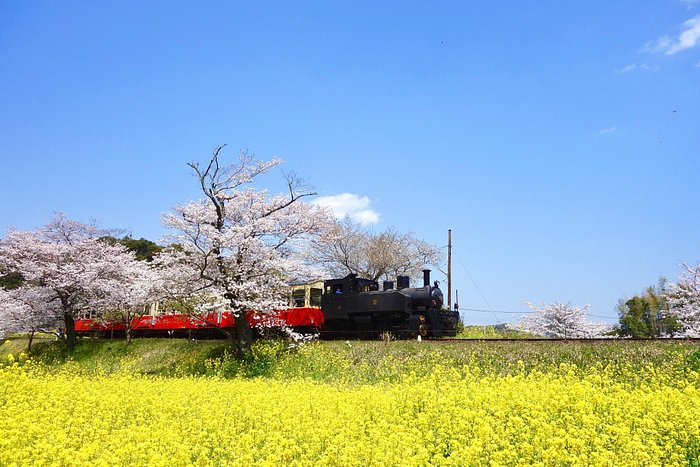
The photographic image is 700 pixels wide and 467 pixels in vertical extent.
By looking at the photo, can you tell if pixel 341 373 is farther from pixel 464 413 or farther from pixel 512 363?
pixel 464 413

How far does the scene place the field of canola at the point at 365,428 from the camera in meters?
A: 5.71

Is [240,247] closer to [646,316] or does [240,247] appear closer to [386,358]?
[386,358]

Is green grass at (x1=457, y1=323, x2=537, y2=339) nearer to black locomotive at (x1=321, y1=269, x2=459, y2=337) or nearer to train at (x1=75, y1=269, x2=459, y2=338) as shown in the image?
train at (x1=75, y1=269, x2=459, y2=338)

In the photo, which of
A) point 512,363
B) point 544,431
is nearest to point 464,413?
point 544,431

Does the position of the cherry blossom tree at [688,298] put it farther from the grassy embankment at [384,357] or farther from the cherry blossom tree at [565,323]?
the grassy embankment at [384,357]

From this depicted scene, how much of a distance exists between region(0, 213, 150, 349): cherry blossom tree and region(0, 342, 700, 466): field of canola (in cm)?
1663

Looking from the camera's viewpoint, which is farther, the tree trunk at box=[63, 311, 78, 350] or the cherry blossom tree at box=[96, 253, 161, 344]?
the tree trunk at box=[63, 311, 78, 350]

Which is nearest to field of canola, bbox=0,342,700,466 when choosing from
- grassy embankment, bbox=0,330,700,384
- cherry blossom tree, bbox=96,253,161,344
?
grassy embankment, bbox=0,330,700,384

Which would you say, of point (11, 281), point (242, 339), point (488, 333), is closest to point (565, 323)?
point (488, 333)

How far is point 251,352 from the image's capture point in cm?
1984

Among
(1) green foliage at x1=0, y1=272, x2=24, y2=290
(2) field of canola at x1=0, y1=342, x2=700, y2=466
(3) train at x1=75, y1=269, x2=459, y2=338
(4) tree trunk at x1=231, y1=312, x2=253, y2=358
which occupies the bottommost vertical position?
(2) field of canola at x1=0, y1=342, x2=700, y2=466

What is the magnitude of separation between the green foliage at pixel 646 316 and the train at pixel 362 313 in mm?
24582

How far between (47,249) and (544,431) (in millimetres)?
27643

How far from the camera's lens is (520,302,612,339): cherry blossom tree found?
2869 centimetres
